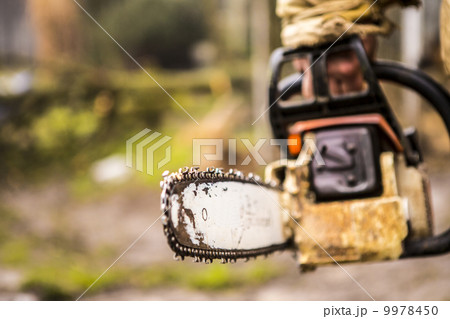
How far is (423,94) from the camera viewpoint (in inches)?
33.2

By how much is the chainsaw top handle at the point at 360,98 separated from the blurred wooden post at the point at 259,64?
1.82 metres

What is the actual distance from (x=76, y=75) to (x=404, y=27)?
2.01 metres

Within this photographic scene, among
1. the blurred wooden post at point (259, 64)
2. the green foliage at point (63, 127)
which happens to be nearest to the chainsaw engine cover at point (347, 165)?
the blurred wooden post at point (259, 64)

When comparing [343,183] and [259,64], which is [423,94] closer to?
[343,183]

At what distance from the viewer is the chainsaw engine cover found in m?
0.85

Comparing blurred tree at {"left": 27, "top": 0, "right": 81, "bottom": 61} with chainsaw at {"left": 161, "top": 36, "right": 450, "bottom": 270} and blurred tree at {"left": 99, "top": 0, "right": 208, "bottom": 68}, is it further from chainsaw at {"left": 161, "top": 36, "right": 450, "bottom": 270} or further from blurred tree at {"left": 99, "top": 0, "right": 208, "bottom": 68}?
chainsaw at {"left": 161, "top": 36, "right": 450, "bottom": 270}

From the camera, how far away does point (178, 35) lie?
10.8ft

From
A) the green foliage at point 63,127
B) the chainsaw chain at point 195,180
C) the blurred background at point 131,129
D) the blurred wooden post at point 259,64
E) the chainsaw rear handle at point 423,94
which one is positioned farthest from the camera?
the green foliage at point 63,127

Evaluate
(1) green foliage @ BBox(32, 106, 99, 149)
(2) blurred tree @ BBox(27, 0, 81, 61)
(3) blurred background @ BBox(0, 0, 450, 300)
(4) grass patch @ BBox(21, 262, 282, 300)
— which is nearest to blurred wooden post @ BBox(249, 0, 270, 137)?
(3) blurred background @ BBox(0, 0, 450, 300)

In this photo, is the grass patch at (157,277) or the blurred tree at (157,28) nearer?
the grass patch at (157,277)

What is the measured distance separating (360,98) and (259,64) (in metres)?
2.19

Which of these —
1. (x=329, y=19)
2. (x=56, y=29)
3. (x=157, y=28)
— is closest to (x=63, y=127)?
(x=56, y=29)

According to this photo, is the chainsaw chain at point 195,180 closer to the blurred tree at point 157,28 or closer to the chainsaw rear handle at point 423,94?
the chainsaw rear handle at point 423,94

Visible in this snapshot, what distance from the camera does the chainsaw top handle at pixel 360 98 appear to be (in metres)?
0.83
